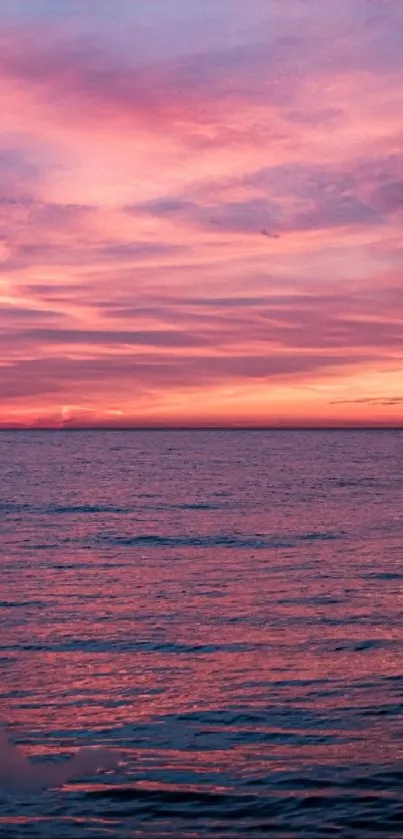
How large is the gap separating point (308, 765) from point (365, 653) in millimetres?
5934

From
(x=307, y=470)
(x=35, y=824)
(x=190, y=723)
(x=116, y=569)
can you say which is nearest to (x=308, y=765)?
(x=190, y=723)

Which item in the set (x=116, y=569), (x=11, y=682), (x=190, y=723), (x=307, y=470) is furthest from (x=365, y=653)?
(x=307, y=470)

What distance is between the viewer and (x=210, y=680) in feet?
50.4

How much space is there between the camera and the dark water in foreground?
33.8 feet

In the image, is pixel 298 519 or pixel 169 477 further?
pixel 169 477

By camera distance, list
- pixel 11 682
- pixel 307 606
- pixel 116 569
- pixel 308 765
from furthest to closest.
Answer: pixel 116 569 → pixel 307 606 → pixel 11 682 → pixel 308 765

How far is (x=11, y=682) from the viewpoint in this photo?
15352 millimetres

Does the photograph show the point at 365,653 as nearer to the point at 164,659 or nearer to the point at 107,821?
the point at 164,659

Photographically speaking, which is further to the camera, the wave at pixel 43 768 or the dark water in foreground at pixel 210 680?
the wave at pixel 43 768

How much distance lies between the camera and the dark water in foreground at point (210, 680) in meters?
10.3

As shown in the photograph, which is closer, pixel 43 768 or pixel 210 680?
pixel 43 768

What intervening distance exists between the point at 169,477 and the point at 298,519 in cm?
4039

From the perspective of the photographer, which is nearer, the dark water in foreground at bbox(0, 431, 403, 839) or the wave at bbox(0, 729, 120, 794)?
the dark water in foreground at bbox(0, 431, 403, 839)

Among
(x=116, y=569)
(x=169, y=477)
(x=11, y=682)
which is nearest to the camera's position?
(x=11, y=682)
